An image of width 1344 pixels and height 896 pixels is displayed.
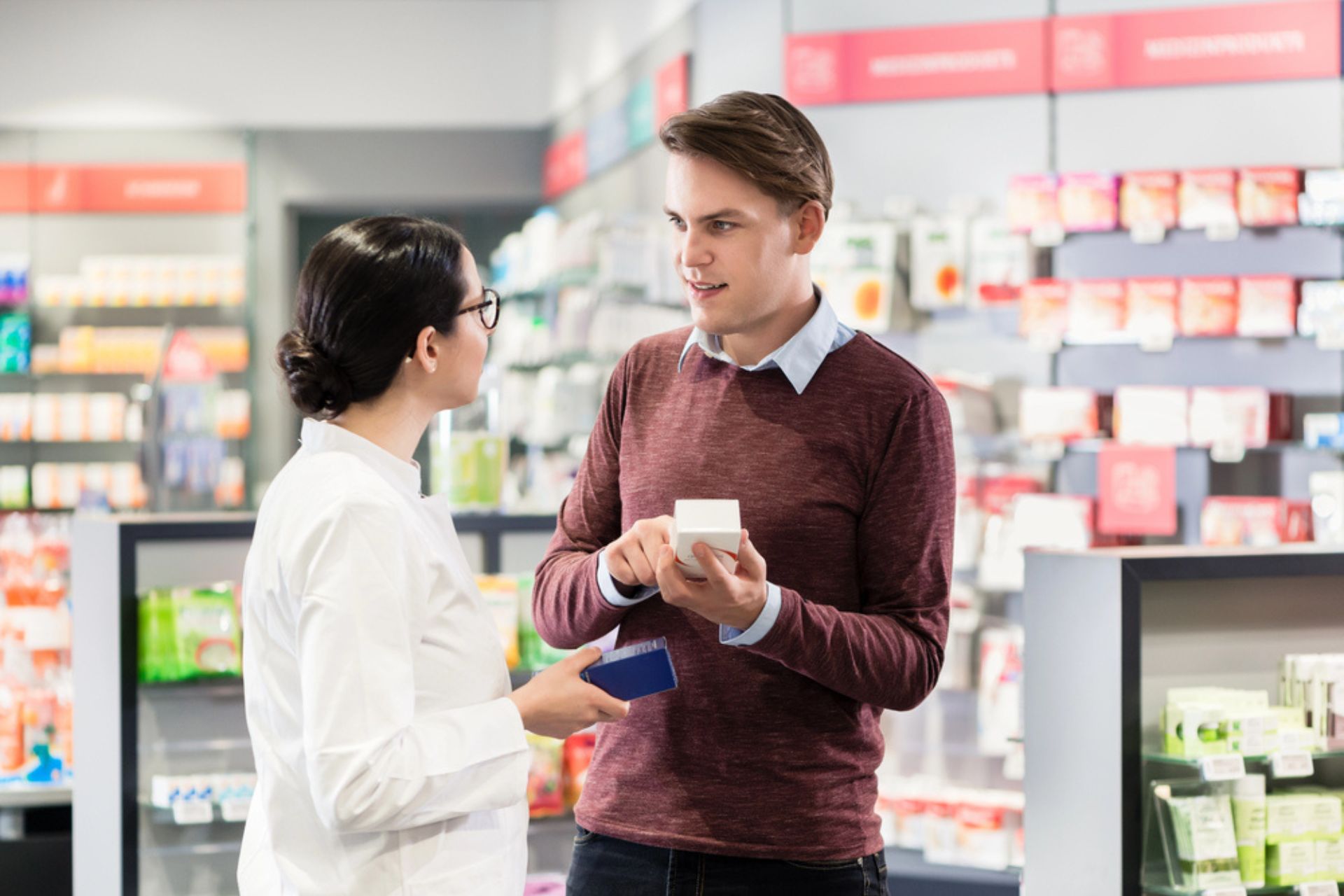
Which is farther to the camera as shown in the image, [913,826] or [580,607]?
[913,826]

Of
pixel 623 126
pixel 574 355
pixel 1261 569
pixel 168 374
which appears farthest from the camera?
pixel 623 126

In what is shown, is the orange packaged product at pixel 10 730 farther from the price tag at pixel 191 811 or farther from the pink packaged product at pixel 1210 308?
the pink packaged product at pixel 1210 308

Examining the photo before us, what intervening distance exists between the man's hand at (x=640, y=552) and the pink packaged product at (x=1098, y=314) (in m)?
4.31

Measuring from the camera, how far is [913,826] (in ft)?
Result: 17.1

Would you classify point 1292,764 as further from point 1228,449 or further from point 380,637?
point 1228,449

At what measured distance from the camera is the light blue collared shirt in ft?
5.50

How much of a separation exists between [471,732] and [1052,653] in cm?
136

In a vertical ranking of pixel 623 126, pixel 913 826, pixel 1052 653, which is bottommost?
pixel 913 826

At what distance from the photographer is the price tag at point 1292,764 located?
2457 mm

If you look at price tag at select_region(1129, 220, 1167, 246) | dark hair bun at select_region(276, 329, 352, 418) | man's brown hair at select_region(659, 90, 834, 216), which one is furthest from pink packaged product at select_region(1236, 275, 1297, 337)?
dark hair bun at select_region(276, 329, 352, 418)

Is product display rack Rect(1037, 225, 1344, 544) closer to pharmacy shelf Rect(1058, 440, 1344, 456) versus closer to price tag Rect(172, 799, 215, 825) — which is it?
pharmacy shelf Rect(1058, 440, 1344, 456)

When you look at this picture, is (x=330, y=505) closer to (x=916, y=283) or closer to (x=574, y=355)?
(x=916, y=283)

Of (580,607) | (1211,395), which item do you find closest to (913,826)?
(1211,395)

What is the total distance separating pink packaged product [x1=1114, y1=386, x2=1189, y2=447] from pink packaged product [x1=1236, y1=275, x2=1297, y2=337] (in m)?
0.36
